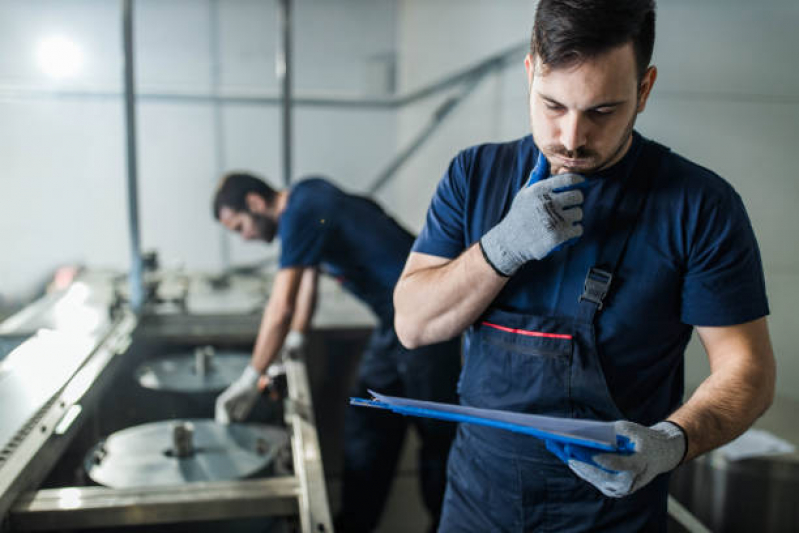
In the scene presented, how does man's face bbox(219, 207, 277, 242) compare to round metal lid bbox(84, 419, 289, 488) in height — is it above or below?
above

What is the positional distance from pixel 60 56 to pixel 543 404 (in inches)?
161

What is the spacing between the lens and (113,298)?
208 centimetres

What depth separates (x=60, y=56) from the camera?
157 inches

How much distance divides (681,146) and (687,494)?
82 centimetres

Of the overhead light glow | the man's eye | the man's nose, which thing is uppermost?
the overhead light glow

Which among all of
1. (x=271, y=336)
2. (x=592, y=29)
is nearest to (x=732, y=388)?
(x=592, y=29)

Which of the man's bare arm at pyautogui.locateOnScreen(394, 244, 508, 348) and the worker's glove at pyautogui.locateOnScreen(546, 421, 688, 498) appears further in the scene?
the man's bare arm at pyautogui.locateOnScreen(394, 244, 508, 348)

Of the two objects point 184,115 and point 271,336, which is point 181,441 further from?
point 184,115

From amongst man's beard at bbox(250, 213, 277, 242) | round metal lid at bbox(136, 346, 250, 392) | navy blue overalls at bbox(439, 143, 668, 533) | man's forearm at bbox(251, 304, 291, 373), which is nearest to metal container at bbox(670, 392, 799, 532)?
navy blue overalls at bbox(439, 143, 668, 533)

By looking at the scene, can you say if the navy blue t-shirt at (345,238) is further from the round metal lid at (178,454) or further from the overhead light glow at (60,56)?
the overhead light glow at (60,56)

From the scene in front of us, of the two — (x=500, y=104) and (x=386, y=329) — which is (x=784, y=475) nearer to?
(x=386, y=329)

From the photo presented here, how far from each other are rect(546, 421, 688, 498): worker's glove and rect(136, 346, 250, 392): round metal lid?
4.16ft

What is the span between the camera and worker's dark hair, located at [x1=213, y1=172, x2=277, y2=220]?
215 centimetres

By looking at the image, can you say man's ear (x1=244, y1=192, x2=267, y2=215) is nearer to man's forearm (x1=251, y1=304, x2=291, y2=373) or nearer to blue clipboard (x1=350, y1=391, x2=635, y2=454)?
man's forearm (x1=251, y1=304, x2=291, y2=373)
